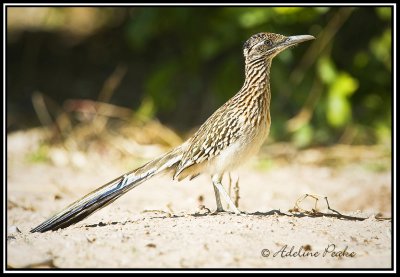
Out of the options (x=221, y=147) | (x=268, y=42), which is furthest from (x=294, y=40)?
(x=221, y=147)

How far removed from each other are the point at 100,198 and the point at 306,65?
568 centimetres

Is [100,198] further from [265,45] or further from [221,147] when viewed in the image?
[265,45]

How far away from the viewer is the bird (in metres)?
5.64

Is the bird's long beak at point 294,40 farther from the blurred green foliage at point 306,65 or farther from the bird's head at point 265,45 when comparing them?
the blurred green foliage at point 306,65

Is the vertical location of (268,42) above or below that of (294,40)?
above

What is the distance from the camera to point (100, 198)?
18.5ft

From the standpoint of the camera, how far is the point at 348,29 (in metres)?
11.0

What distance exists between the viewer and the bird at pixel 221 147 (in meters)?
5.64

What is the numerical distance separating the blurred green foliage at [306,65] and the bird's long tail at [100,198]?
13.8 feet

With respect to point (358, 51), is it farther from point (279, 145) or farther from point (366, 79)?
point (279, 145)

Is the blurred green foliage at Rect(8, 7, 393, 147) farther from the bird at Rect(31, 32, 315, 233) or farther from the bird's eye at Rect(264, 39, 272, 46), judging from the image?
the bird at Rect(31, 32, 315, 233)

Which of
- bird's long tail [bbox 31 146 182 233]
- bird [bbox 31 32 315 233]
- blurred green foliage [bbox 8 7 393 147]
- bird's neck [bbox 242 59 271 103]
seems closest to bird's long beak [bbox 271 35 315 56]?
bird [bbox 31 32 315 233]

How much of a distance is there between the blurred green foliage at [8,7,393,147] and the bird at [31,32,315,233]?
3517 mm

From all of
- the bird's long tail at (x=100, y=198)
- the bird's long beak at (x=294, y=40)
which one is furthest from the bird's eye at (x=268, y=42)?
the bird's long tail at (x=100, y=198)
